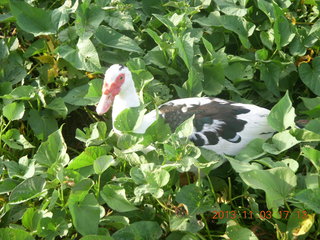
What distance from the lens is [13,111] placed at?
8.56ft

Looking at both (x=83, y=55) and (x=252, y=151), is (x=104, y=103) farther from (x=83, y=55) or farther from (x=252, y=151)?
(x=252, y=151)

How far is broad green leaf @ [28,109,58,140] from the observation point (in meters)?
2.68

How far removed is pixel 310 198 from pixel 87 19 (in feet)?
4.68

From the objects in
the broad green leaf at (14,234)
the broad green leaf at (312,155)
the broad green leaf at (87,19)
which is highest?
the broad green leaf at (87,19)

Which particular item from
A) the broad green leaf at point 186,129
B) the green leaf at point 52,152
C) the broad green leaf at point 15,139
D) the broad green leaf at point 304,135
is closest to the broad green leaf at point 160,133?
the broad green leaf at point 186,129

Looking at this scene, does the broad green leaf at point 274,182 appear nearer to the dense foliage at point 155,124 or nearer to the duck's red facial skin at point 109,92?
the dense foliage at point 155,124

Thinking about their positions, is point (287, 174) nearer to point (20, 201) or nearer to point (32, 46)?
point (20, 201)

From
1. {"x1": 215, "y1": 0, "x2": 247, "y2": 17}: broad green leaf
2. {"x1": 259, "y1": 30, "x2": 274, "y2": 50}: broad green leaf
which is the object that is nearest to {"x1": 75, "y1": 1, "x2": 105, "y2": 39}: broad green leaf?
{"x1": 215, "y1": 0, "x2": 247, "y2": 17}: broad green leaf

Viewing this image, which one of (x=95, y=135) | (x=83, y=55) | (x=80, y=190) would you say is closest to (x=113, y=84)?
(x=95, y=135)

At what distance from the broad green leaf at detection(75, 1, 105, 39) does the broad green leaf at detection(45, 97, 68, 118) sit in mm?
312

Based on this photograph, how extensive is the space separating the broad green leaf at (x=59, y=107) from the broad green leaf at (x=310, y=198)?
1192 millimetres

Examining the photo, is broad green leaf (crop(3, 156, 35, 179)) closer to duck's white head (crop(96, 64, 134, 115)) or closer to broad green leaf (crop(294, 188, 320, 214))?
duck's white head (crop(96, 64, 134, 115))

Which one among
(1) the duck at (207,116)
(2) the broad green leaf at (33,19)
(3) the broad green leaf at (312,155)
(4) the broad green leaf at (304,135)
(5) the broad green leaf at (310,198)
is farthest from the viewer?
(2) the broad green leaf at (33,19)

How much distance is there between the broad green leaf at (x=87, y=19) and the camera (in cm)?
276
